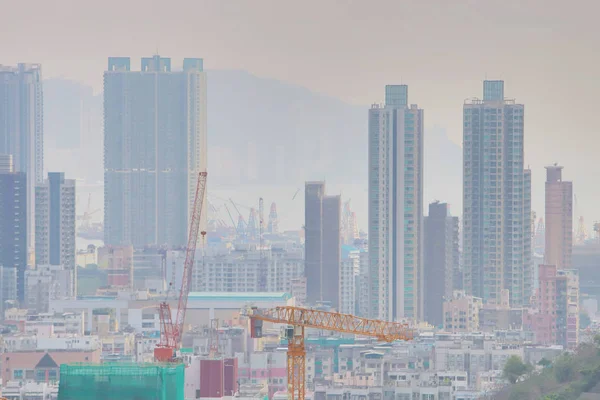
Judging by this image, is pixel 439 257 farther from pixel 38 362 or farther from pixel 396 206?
pixel 38 362

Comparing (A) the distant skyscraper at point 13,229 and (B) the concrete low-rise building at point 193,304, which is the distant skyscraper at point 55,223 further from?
(B) the concrete low-rise building at point 193,304

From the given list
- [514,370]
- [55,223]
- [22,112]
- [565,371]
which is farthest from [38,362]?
[22,112]

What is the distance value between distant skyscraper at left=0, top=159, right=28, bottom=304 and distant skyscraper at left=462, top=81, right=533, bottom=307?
11.8 metres

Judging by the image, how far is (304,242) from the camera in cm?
6150

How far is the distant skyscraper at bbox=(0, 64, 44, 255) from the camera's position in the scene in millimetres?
78188

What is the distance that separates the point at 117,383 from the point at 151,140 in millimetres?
59961

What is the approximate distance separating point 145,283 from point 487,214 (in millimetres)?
9362

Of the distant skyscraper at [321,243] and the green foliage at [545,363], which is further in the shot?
the distant skyscraper at [321,243]

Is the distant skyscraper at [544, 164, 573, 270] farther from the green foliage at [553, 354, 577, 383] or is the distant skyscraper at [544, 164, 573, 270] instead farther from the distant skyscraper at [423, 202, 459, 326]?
the green foliage at [553, 354, 577, 383]

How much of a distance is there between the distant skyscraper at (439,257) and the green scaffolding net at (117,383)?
93.7ft

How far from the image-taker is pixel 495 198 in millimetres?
58188

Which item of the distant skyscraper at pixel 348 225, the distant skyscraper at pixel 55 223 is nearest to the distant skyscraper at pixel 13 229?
the distant skyscraper at pixel 55 223

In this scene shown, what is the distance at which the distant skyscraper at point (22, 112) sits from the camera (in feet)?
257

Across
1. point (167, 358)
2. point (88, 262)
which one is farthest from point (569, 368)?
point (88, 262)
